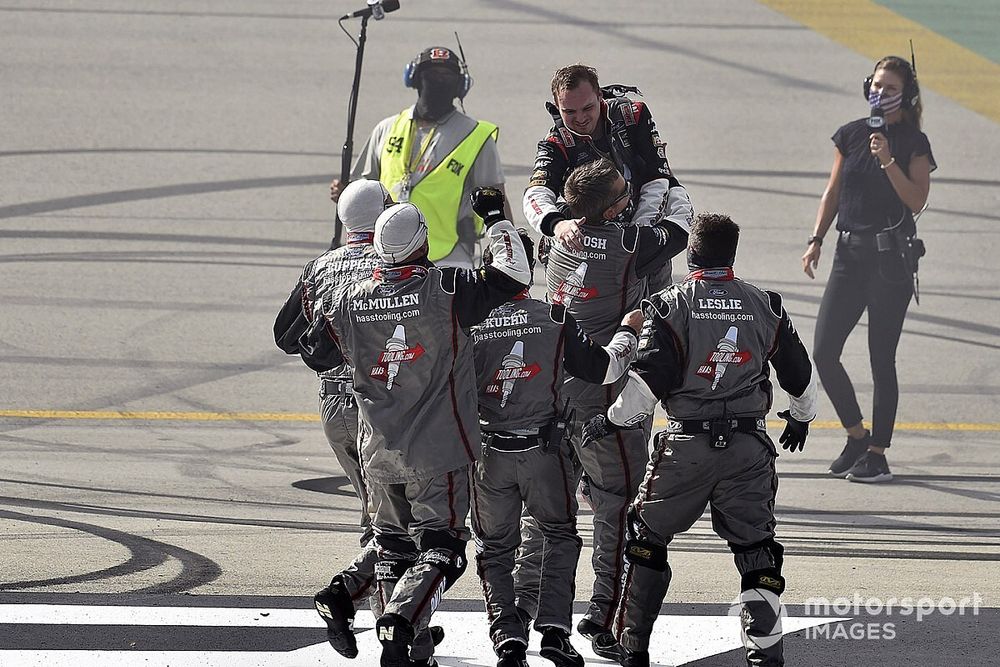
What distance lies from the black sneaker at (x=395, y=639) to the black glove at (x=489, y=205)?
60.7 inches

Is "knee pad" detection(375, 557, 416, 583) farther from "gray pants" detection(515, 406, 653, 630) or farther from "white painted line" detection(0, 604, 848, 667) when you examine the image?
"gray pants" detection(515, 406, 653, 630)

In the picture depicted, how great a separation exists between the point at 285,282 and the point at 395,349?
20.6 ft

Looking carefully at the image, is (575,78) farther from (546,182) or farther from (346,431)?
(346,431)

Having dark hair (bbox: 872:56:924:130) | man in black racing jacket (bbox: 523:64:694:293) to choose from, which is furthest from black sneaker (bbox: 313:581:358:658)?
dark hair (bbox: 872:56:924:130)

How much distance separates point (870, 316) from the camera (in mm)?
8461

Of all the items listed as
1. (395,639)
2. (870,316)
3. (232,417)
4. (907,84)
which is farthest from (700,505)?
(232,417)

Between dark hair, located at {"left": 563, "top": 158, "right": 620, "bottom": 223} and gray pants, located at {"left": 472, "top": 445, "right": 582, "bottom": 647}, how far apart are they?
3.32 feet

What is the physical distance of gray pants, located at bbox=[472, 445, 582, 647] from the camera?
5.45 metres

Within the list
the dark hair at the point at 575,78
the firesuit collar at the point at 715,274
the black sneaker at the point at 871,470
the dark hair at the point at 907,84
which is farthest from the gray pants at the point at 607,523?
the dark hair at the point at 907,84

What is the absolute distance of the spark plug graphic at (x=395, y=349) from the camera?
5340mm

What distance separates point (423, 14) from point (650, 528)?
11.7 m

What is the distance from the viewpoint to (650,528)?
5.47 m

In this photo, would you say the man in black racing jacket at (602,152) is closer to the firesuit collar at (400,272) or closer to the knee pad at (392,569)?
the firesuit collar at (400,272)

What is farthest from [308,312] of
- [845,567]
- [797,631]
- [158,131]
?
[158,131]
